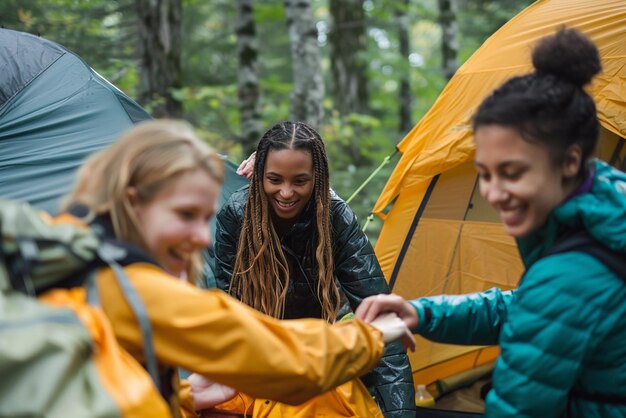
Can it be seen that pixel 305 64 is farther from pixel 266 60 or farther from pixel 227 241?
pixel 266 60

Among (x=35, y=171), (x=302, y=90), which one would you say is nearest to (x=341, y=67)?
(x=302, y=90)

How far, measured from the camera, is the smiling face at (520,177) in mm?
1950

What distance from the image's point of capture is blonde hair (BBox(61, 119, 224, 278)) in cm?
179

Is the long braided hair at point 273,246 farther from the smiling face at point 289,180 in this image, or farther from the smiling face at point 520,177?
the smiling face at point 520,177

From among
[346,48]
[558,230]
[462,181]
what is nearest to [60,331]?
[558,230]

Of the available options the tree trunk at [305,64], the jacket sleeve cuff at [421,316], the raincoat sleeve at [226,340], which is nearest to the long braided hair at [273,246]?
the jacket sleeve cuff at [421,316]

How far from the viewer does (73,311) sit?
59.5 inches

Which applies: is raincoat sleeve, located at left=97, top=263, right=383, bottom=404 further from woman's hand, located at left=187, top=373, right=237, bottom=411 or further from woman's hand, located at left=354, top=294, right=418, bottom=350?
woman's hand, located at left=187, top=373, right=237, bottom=411

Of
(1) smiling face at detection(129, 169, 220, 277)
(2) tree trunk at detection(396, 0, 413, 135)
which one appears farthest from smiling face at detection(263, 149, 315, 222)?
(2) tree trunk at detection(396, 0, 413, 135)

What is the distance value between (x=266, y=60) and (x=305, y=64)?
28.3 feet

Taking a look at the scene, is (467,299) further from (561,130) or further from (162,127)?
(162,127)

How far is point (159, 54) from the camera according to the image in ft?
23.2

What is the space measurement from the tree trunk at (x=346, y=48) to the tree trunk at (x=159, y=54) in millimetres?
3362

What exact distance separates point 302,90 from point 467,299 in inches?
191
